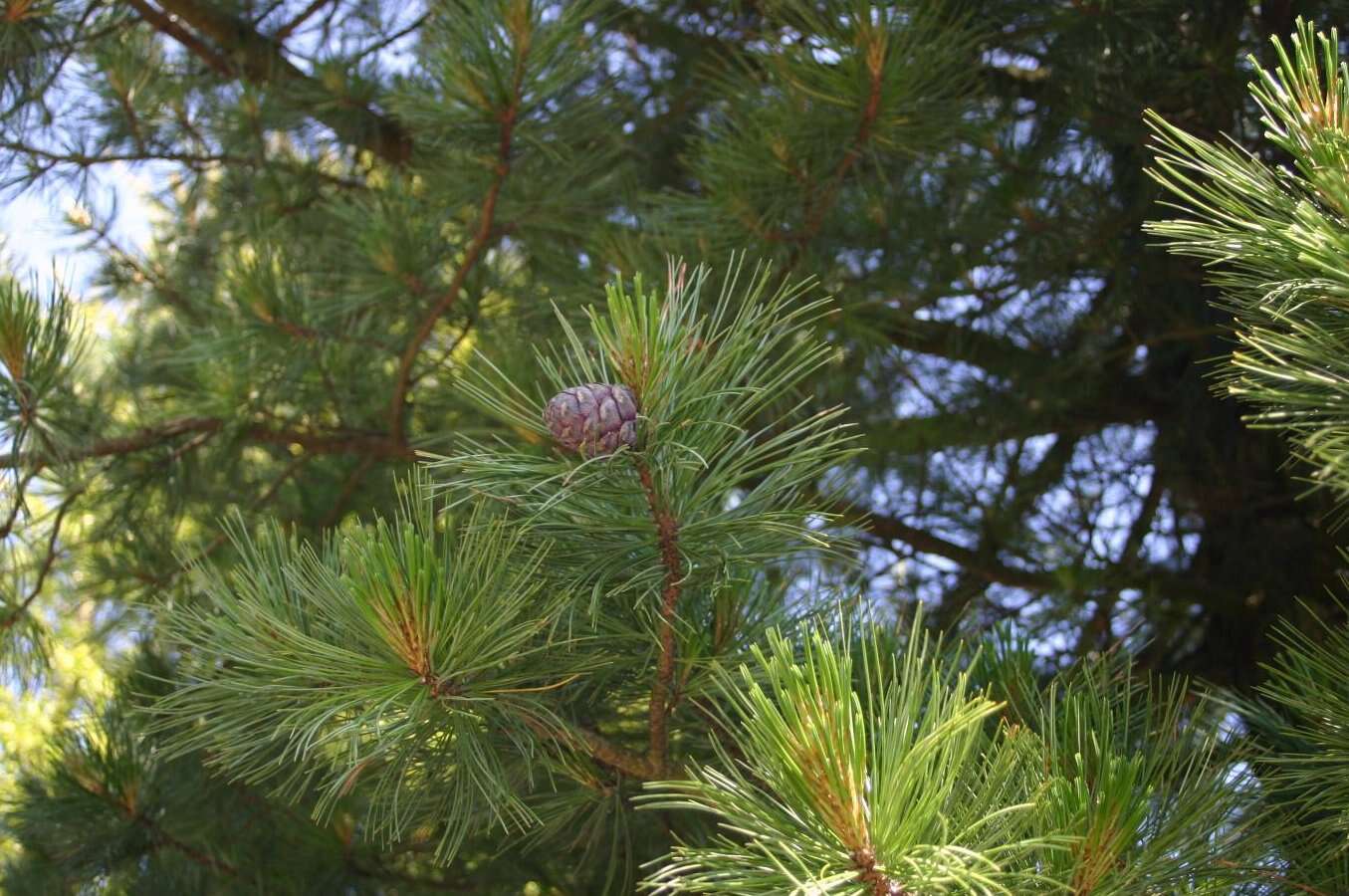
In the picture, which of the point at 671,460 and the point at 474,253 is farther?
the point at 474,253

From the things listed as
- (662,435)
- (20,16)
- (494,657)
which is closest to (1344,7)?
(662,435)

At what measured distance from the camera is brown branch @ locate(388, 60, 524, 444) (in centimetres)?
159

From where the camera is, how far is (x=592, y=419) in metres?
0.77

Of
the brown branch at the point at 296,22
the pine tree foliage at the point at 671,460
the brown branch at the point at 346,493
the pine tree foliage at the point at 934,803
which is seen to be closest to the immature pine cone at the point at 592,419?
the pine tree foliage at the point at 671,460

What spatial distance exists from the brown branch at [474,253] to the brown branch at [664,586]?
2.89 ft

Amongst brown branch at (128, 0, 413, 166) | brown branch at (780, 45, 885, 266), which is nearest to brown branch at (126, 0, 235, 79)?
brown branch at (128, 0, 413, 166)

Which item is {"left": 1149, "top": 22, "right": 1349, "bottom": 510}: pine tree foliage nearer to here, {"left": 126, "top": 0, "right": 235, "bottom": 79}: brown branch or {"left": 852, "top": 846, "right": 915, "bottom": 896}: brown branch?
{"left": 852, "top": 846, "right": 915, "bottom": 896}: brown branch

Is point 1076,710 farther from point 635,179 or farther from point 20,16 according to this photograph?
point 20,16

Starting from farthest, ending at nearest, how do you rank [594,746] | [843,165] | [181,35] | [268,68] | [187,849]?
[268,68], [181,35], [187,849], [843,165], [594,746]

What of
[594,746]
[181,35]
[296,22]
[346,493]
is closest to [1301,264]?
[594,746]

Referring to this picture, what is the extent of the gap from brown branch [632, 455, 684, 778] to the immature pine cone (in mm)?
23

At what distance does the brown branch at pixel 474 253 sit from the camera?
159 cm

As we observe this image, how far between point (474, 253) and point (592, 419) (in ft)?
3.32

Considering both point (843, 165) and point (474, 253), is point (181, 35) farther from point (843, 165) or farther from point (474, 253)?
point (843, 165)
